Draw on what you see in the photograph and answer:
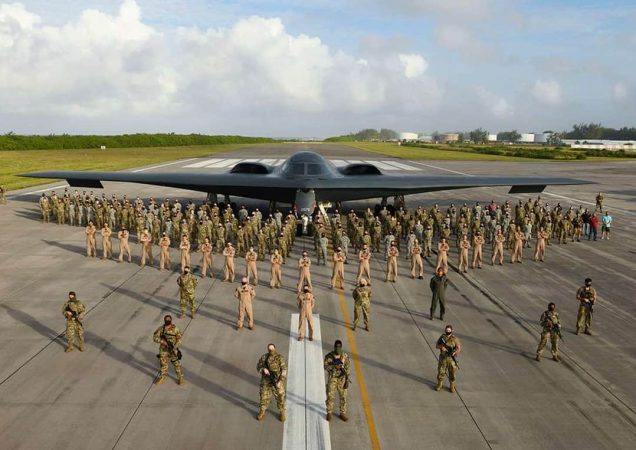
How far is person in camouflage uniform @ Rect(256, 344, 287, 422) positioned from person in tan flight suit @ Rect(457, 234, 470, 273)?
9.47 metres

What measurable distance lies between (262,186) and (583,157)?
80.2 m

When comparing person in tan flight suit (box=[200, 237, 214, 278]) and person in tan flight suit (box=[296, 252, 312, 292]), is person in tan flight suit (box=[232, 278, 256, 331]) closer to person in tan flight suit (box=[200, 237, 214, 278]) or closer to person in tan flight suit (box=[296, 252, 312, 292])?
person in tan flight suit (box=[296, 252, 312, 292])

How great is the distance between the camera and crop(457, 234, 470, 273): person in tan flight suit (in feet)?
48.0

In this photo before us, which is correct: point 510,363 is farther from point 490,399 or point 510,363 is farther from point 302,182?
point 302,182

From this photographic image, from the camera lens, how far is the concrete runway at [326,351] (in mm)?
6641

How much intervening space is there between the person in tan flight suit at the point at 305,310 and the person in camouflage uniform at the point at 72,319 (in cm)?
432

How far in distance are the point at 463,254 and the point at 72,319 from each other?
443 inches

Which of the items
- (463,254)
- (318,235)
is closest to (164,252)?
(318,235)

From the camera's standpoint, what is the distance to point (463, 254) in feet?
48.7

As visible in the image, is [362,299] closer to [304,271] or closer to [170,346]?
[304,271]

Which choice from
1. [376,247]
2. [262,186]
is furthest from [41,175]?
[376,247]

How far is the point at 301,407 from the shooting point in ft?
24.0

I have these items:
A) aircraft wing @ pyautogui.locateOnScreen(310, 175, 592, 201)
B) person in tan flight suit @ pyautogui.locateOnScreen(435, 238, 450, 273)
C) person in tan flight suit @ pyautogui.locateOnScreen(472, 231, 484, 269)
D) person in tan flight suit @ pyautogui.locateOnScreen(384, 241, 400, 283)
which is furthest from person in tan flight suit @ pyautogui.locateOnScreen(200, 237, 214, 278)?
person in tan flight suit @ pyautogui.locateOnScreen(472, 231, 484, 269)

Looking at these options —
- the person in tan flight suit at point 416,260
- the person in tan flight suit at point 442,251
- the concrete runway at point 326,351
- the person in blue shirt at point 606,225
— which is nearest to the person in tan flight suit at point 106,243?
the concrete runway at point 326,351
